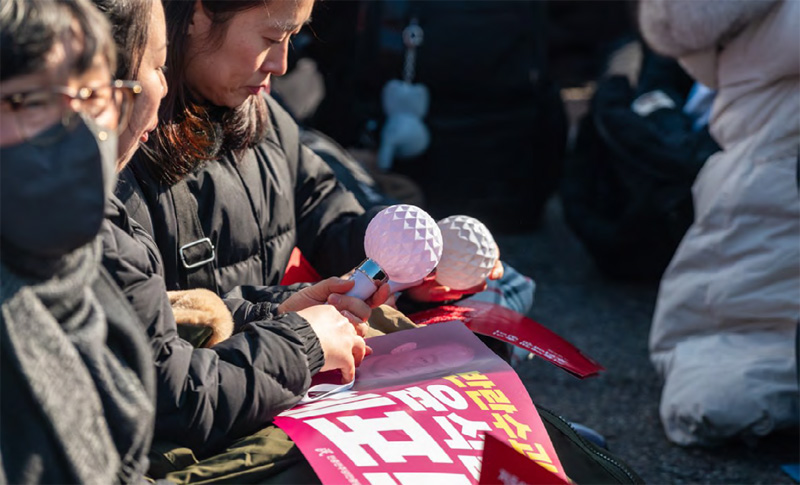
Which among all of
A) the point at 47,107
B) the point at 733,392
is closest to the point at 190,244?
the point at 47,107

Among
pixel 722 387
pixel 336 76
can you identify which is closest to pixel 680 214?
pixel 722 387

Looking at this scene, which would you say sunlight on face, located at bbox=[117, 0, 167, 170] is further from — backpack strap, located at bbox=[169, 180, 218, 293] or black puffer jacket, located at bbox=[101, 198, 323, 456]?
backpack strap, located at bbox=[169, 180, 218, 293]

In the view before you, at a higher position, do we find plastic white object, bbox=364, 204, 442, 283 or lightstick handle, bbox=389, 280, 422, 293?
plastic white object, bbox=364, 204, 442, 283

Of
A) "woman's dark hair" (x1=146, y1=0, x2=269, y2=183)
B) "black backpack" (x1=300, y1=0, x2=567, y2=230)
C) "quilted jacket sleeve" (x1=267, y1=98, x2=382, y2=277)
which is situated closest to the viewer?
"woman's dark hair" (x1=146, y1=0, x2=269, y2=183)

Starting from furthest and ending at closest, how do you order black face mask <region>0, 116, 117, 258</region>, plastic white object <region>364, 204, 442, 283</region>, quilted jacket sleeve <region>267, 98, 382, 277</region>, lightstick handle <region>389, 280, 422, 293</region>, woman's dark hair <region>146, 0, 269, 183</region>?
quilted jacket sleeve <region>267, 98, 382, 277</region> < lightstick handle <region>389, 280, 422, 293</region> < woman's dark hair <region>146, 0, 269, 183</region> < plastic white object <region>364, 204, 442, 283</region> < black face mask <region>0, 116, 117, 258</region>

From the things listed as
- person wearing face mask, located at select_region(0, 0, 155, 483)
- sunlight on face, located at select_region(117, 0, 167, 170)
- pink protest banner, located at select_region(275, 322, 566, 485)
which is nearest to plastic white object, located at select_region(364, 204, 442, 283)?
pink protest banner, located at select_region(275, 322, 566, 485)

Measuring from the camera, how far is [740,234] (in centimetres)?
265

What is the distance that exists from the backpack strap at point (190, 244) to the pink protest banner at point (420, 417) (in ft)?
1.19

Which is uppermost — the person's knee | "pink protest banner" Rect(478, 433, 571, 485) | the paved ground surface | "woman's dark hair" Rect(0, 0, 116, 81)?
"woman's dark hair" Rect(0, 0, 116, 81)

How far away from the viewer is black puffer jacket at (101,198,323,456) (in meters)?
1.25

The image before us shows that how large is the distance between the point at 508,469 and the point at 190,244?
0.78 meters

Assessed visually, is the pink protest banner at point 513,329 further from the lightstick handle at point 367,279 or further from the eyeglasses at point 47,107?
the eyeglasses at point 47,107

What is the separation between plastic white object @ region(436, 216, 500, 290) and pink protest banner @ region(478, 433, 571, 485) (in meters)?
0.62

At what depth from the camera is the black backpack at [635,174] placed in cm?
336
